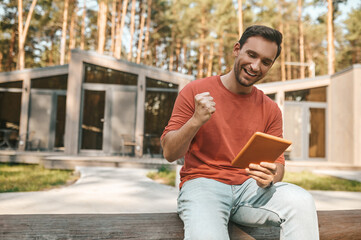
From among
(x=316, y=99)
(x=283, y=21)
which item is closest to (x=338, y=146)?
(x=316, y=99)

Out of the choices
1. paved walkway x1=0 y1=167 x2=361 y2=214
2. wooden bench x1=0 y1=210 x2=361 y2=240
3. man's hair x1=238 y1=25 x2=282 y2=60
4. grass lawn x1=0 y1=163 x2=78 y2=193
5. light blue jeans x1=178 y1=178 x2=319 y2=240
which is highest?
man's hair x1=238 y1=25 x2=282 y2=60

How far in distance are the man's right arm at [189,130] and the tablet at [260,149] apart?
0.24m

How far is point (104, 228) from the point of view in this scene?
1571mm

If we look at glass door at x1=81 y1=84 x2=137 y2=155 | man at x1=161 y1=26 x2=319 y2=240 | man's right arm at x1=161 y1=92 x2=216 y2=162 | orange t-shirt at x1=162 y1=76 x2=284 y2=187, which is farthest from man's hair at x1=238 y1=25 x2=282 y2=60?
glass door at x1=81 y1=84 x2=137 y2=155

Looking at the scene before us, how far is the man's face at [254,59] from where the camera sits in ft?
6.18

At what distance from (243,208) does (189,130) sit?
55cm

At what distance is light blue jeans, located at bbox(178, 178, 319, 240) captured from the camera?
1496mm

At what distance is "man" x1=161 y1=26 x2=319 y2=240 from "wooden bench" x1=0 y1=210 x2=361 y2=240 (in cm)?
9

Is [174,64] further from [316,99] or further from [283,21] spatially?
[316,99]

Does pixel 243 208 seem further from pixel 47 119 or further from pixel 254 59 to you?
pixel 47 119

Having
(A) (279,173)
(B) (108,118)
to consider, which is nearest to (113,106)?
(B) (108,118)

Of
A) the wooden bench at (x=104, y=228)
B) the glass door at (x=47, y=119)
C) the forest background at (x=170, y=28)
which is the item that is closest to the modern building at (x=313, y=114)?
the forest background at (x=170, y=28)

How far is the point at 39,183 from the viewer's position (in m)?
6.01

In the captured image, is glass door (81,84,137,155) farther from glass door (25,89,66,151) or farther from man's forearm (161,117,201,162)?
man's forearm (161,117,201,162)
